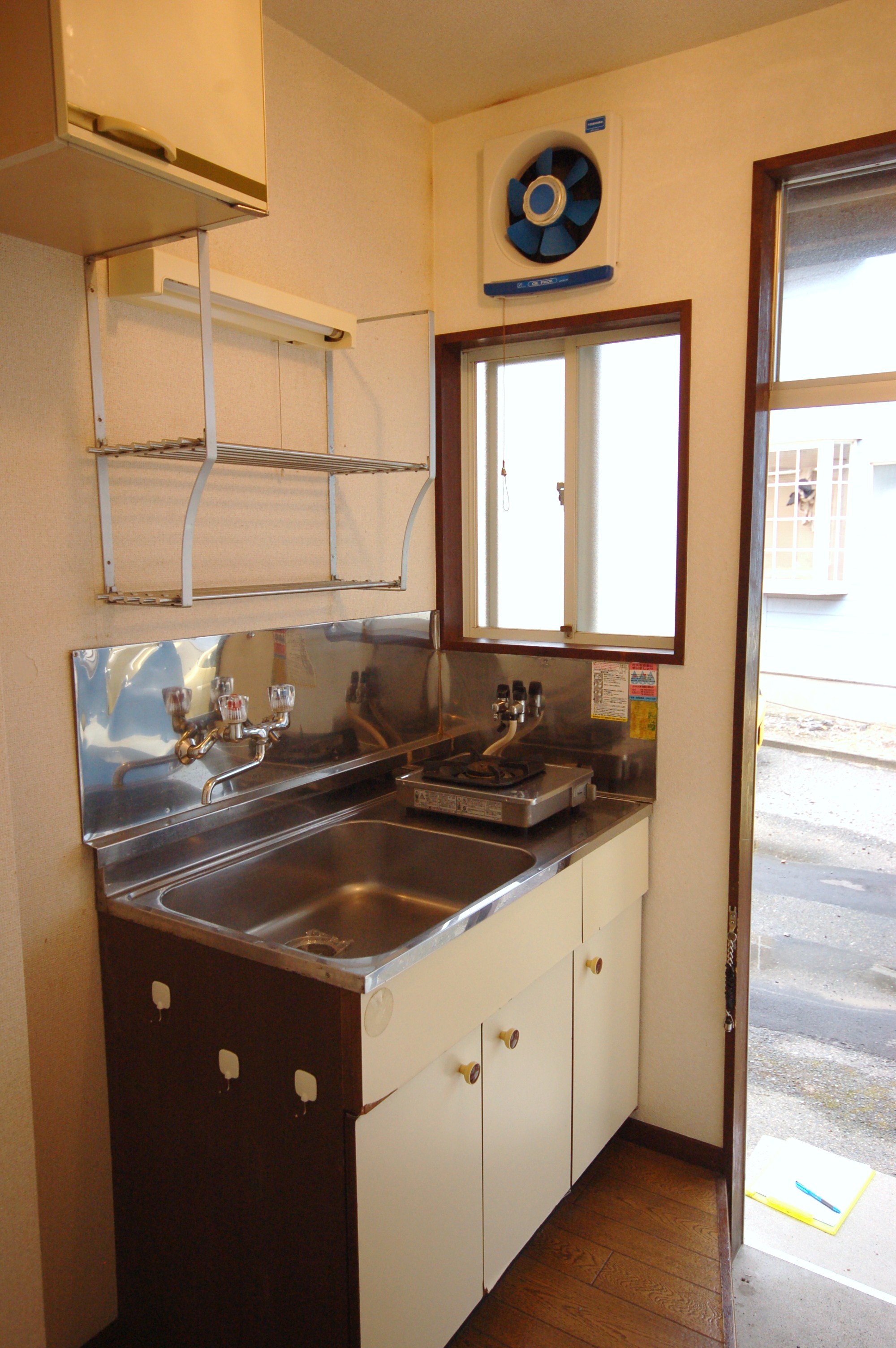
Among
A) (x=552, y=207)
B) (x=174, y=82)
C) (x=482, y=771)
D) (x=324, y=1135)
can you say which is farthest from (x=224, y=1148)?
(x=552, y=207)

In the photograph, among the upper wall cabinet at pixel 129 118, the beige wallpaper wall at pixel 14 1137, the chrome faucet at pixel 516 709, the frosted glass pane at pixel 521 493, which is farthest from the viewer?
the frosted glass pane at pixel 521 493

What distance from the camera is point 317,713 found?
213cm

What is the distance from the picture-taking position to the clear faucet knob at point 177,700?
173 centimetres

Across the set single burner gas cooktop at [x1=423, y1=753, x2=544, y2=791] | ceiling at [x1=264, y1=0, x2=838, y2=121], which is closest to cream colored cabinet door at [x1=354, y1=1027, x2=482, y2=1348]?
single burner gas cooktop at [x1=423, y1=753, x2=544, y2=791]

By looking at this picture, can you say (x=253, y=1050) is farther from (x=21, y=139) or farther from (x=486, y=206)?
(x=486, y=206)

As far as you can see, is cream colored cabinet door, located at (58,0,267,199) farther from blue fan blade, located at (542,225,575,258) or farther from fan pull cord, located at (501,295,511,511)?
fan pull cord, located at (501,295,511,511)

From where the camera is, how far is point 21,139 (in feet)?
3.72

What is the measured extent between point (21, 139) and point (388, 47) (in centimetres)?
123

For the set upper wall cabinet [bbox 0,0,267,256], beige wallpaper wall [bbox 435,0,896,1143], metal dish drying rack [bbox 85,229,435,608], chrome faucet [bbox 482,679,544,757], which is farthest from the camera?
chrome faucet [bbox 482,679,544,757]

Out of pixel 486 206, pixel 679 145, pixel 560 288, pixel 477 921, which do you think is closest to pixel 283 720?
pixel 477 921

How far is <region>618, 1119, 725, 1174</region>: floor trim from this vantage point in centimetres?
226

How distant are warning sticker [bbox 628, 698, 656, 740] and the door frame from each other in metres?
0.21

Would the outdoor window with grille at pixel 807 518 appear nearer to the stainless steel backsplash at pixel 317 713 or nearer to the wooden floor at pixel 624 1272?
the stainless steel backsplash at pixel 317 713

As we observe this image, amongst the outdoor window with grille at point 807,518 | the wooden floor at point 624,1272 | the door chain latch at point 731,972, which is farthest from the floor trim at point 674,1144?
the outdoor window with grille at point 807,518
